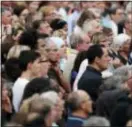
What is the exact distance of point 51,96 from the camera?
28.2ft

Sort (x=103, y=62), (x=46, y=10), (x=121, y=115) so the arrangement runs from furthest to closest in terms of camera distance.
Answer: (x=46, y=10) → (x=103, y=62) → (x=121, y=115)

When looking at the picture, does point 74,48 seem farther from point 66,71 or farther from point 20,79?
point 20,79

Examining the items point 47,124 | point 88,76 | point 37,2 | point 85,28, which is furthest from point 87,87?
point 37,2

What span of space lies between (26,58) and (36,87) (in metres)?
1.14

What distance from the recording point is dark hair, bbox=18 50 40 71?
10258mm

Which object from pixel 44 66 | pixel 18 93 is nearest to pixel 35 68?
pixel 44 66

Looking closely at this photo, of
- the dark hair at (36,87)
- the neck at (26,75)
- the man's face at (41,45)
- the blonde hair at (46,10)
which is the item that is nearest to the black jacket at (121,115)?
the dark hair at (36,87)

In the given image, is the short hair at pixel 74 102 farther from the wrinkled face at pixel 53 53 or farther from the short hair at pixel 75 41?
the short hair at pixel 75 41

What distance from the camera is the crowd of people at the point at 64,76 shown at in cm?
840

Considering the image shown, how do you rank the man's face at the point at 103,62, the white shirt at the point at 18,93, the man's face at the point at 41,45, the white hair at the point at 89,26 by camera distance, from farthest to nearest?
the white hair at the point at 89,26
the man's face at the point at 41,45
the man's face at the point at 103,62
the white shirt at the point at 18,93

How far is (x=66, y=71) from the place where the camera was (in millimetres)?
11578

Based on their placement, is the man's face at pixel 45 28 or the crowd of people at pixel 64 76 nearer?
the crowd of people at pixel 64 76

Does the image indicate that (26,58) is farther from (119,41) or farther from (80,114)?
(119,41)

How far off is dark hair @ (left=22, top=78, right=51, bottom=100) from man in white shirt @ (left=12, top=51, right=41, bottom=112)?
0.43m
